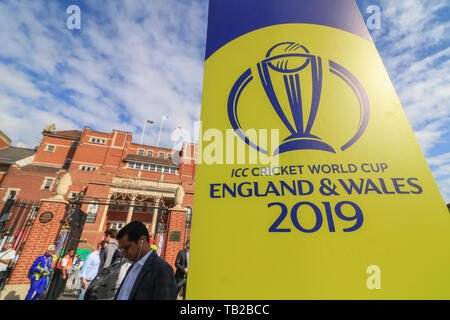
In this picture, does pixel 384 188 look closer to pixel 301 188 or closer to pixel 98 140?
pixel 301 188

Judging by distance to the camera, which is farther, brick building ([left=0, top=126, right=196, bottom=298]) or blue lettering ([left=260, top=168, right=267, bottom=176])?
brick building ([left=0, top=126, right=196, bottom=298])

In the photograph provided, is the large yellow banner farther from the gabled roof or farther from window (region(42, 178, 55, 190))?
the gabled roof

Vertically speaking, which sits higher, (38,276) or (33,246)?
(33,246)

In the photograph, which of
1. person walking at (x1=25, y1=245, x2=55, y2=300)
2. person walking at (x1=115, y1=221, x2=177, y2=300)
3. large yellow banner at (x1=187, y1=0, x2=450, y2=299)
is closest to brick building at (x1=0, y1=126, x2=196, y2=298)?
person walking at (x1=25, y1=245, x2=55, y2=300)

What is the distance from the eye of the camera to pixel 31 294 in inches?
206

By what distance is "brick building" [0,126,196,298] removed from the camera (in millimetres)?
18062

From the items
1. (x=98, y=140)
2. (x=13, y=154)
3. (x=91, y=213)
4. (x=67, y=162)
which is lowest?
(x=91, y=213)

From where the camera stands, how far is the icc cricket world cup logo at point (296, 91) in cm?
169

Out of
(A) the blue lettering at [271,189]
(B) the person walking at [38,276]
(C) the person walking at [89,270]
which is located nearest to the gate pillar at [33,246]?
(B) the person walking at [38,276]

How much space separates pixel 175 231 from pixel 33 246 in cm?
474

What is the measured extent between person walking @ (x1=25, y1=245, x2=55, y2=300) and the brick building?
31.9 feet

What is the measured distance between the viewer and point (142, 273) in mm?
1958

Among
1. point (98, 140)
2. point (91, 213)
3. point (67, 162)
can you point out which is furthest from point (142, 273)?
point (67, 162)
